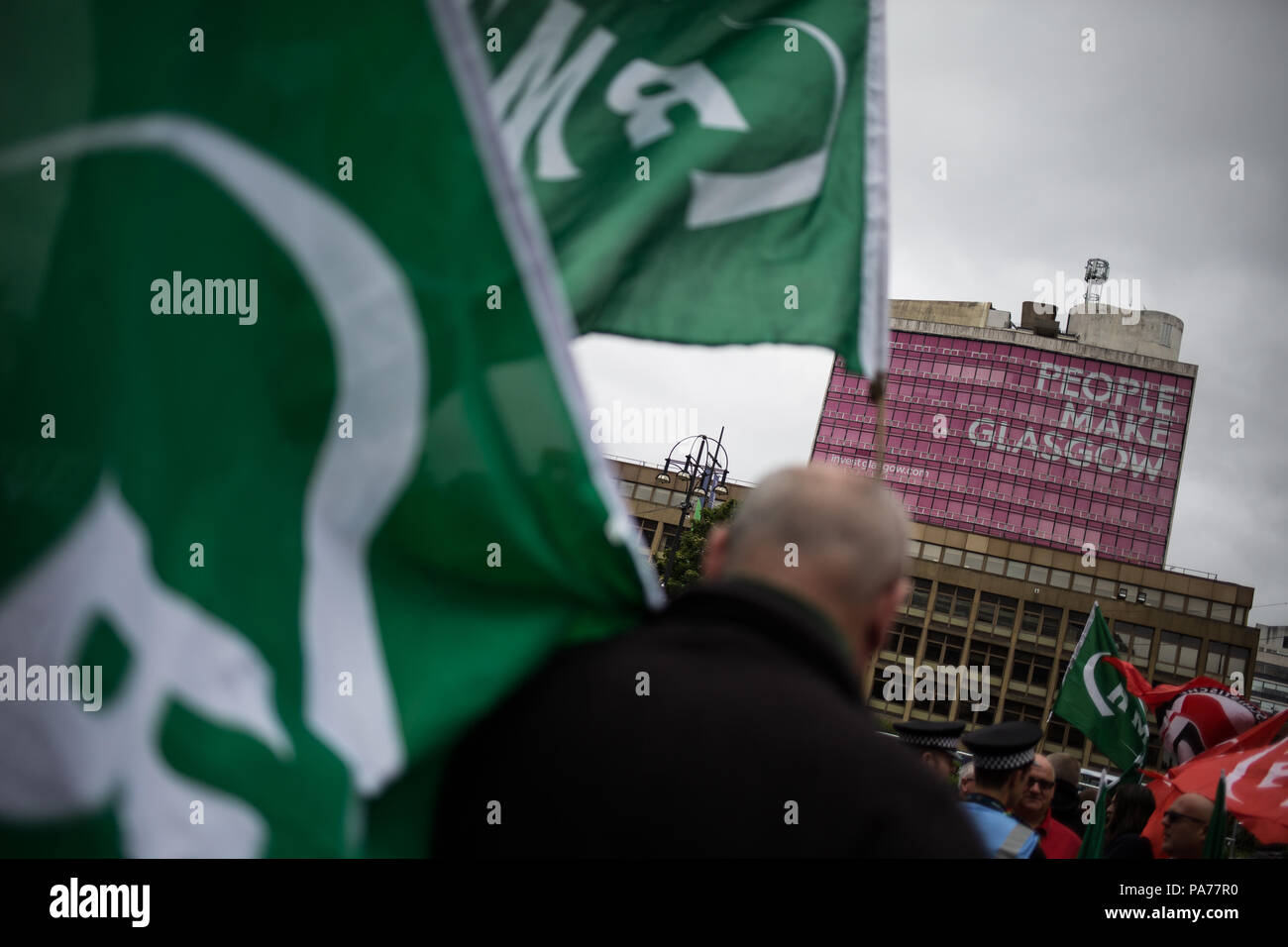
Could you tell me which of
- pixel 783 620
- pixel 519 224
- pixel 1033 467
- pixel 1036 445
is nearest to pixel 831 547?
pixel 783 620

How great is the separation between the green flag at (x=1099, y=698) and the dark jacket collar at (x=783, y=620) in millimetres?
7887

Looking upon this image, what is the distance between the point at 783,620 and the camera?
1.62 m

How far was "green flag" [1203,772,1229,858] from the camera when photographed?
5266 mm

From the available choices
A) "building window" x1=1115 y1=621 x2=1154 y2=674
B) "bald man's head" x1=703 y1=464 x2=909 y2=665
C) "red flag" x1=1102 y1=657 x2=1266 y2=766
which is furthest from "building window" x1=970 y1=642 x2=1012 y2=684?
"bald man's head" x1=703 y1=464 x2=909 y2=665

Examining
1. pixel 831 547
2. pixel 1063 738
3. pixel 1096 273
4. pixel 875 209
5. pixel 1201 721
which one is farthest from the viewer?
pixel 1096 273

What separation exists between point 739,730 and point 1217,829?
16.5 ft

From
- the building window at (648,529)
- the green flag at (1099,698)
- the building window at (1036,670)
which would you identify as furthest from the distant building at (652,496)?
the green flag at (1099,698)

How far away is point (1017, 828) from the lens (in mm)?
3807

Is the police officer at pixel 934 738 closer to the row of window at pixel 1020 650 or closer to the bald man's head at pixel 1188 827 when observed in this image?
the bald man's head at pixel 1188 827

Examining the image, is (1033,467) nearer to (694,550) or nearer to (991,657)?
(991,657)

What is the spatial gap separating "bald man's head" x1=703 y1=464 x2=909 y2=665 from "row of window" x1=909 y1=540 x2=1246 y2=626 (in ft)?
242

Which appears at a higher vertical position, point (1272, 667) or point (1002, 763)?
point (1002, 763)
